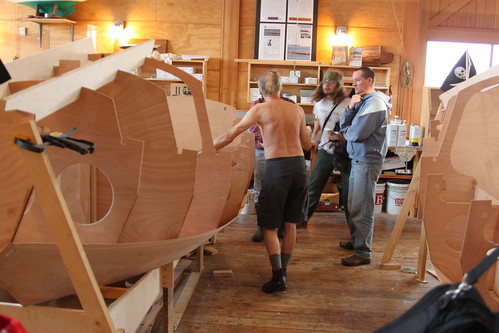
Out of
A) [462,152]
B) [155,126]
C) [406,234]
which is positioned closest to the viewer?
[155,126]

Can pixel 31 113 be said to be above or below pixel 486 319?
above

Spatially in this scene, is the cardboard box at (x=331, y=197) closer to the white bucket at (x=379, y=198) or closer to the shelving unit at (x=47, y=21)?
the white bucket at (x=379, y=198)

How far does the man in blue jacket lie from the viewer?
355cm

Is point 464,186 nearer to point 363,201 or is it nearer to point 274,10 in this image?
point 363,201

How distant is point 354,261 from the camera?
145 inches

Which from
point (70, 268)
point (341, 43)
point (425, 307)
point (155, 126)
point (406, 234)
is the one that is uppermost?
point (341, 43)

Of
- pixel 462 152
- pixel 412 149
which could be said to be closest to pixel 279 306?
pixel 462 152

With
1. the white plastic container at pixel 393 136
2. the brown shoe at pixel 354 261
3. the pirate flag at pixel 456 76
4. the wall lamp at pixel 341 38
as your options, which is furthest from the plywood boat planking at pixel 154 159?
the wall lamp at pixel 341 38

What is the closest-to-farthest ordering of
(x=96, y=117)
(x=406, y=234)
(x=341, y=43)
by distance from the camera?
(x=96, y=117), (x=406, y=234), (x=341, y=43)

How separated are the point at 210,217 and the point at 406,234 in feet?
9.67

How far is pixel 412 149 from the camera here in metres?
5.54

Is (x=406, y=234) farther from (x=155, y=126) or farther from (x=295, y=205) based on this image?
(x=155, y=126)

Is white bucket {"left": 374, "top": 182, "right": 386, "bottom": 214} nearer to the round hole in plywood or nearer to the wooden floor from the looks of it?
the wooden floor

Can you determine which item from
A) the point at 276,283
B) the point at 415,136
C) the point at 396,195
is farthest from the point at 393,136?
the point at 276,283
